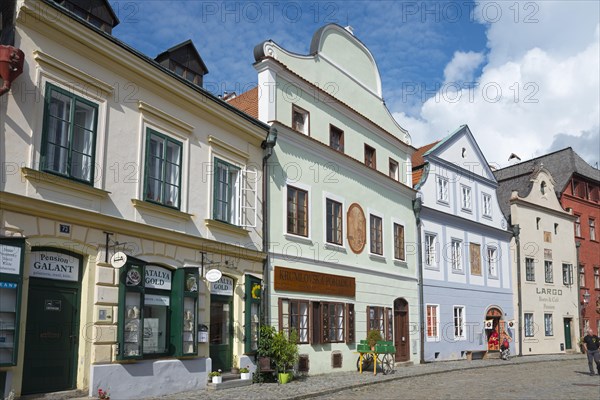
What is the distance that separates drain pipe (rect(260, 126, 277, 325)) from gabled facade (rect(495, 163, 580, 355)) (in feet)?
59.6

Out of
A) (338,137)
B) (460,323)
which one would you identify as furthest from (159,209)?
(460,323)

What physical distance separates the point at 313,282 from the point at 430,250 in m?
8.97

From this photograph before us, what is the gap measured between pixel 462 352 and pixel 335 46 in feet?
46.4

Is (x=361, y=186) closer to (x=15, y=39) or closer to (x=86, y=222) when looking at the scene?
(x=86, y=222)

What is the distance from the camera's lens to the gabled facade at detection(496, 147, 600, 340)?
120 feet

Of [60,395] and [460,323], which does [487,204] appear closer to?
[460,323]

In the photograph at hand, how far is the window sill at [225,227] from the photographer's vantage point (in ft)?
49.8

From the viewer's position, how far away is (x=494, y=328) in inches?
1184

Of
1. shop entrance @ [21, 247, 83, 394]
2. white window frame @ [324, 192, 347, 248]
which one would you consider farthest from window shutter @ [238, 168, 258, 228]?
shop entrance @ [21, 247, 83, 394]

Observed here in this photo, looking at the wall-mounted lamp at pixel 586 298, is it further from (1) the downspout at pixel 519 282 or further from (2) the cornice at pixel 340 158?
(2) the cornice at pixel 340 158

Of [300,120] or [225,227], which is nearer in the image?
[225,227]

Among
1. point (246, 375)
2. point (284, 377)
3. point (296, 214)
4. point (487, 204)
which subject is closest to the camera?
point (246, 375)

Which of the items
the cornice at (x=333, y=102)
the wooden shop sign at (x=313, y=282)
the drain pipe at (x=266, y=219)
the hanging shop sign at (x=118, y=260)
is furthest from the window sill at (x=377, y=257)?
the hanging shop sign at (x=118, y=260)

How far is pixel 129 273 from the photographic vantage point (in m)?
12.7
